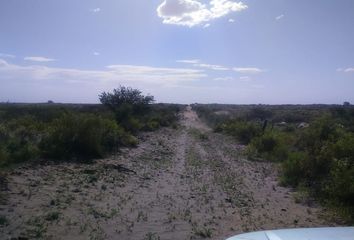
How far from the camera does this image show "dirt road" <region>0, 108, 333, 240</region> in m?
9.40

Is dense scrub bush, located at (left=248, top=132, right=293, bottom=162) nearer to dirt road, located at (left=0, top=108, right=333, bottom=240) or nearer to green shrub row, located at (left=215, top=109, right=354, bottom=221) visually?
green shrub row, located at (left=215, top=109, right=354, bottom=221)

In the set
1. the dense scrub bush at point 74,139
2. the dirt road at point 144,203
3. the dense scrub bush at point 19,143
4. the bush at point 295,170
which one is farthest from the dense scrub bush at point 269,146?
the dense scrub bush at point 19,143

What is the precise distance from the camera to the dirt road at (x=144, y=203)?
9398 millimetres

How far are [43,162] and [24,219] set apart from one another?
24.9 ft

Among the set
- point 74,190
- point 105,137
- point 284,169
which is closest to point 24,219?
point 74,190

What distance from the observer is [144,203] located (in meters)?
12.2

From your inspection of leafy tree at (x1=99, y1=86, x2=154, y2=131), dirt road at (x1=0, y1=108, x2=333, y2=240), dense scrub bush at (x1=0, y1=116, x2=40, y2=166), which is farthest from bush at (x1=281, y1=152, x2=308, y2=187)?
leafy tree at (x1=99, y1=86, x2=154, y2=131)

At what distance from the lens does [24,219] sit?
9.65 metres

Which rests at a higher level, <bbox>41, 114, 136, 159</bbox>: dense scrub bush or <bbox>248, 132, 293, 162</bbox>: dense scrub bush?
<bbox>41, 114, 136, 159</bbox>: dense scrub bush

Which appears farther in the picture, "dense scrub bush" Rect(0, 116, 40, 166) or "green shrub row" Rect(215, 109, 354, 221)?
"dense scrub bush" Rect(0, 116, 40, 166)

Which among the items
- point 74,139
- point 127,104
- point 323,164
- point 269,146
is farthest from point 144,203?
point 127,104

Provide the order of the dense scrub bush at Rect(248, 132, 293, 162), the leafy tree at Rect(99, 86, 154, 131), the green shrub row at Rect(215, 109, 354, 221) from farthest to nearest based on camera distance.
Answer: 1. the leafy tree at Rect(99, 86, 154, 131)
2. the dense scrub bush at Rect(248, 132, 293, 162)
3. the green shrub row at Rect(215, 109, 354, 221)

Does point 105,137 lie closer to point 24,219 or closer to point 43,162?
point 43,162

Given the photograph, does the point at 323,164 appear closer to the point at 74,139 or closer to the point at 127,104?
the point at 74,139
